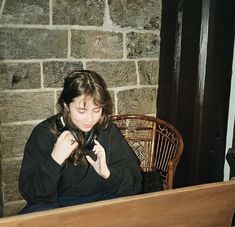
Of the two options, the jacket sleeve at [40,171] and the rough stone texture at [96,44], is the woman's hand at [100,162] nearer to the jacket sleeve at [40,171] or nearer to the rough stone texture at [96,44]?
the jacket sleeve at [40,171]

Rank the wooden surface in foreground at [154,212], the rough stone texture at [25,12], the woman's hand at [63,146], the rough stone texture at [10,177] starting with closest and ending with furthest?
the wooden surface in foreground at [154,212], the woman's hand at [63,146], the rough stone texture at [25,12], the rough stone texture at [10,177]

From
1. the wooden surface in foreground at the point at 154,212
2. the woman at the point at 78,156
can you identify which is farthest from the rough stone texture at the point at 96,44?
the wooden surface in foreground at the point at 154,212

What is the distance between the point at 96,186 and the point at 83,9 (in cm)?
104

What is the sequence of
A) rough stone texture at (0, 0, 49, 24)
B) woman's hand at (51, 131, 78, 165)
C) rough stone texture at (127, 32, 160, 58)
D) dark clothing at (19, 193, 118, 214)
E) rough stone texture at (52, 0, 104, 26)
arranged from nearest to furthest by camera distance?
1. woman's hand at (51, 131, 78, 165)
2. dark clothing at (19, 193, 118, 214)
3. rough stone texture at (0, 0, 49, 24)
4. rough stone texture at (52, 0, 104, 26)
5. rough stone texture at (127, 32, 160, 58)

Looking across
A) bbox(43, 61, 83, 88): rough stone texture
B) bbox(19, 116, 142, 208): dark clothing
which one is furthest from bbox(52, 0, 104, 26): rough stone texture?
bbox(19, 116, 142, 208): dark clothing

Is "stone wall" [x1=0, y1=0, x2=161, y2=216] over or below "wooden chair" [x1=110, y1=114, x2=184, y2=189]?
over

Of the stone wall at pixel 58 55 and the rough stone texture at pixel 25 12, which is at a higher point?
the rough stone texture at pixel 25 12

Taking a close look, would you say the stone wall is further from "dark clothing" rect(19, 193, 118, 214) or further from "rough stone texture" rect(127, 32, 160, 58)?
"dark clothing" rect(19, 193, 118, 214)

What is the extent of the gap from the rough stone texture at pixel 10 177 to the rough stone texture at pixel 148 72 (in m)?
0.96

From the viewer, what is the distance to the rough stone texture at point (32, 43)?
1.86 m

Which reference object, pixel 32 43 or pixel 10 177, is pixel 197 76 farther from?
pixel 10 177

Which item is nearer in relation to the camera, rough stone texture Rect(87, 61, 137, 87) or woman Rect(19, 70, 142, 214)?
woman Rect(19, 70, 142, 214)

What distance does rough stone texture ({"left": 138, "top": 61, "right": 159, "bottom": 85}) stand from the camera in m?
2.22

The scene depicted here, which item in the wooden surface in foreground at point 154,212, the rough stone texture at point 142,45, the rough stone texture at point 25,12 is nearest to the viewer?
the wooden surface in foreground at point 154,212
